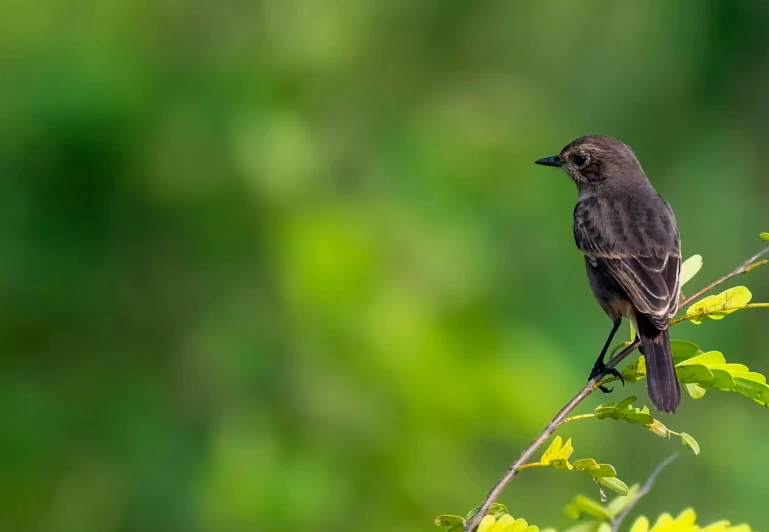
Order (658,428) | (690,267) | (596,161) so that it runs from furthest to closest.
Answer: (596,161), (690,267), (658,428)

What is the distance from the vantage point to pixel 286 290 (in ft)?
18.3

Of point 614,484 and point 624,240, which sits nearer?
point 614,484

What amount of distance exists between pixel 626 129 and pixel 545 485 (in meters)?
4.82

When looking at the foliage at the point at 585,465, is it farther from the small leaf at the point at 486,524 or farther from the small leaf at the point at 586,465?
the small leaf at the point at 486,524

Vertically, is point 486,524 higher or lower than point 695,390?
lower

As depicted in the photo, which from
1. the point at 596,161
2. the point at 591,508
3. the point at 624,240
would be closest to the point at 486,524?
the point at 591,508

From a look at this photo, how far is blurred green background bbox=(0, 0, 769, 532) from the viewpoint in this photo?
532cm

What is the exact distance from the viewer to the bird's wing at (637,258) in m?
4.34

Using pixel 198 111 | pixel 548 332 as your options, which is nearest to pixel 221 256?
pixel 198 111

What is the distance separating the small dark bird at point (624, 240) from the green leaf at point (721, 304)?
698 millimetres

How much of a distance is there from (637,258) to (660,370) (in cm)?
184

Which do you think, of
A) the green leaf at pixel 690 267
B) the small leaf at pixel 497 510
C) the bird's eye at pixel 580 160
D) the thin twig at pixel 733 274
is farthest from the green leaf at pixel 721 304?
the bird's eye at pixel 580 160

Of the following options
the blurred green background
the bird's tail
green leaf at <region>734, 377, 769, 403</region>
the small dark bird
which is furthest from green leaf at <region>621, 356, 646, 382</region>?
the blurred green background

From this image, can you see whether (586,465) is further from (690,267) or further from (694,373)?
(690,267)
